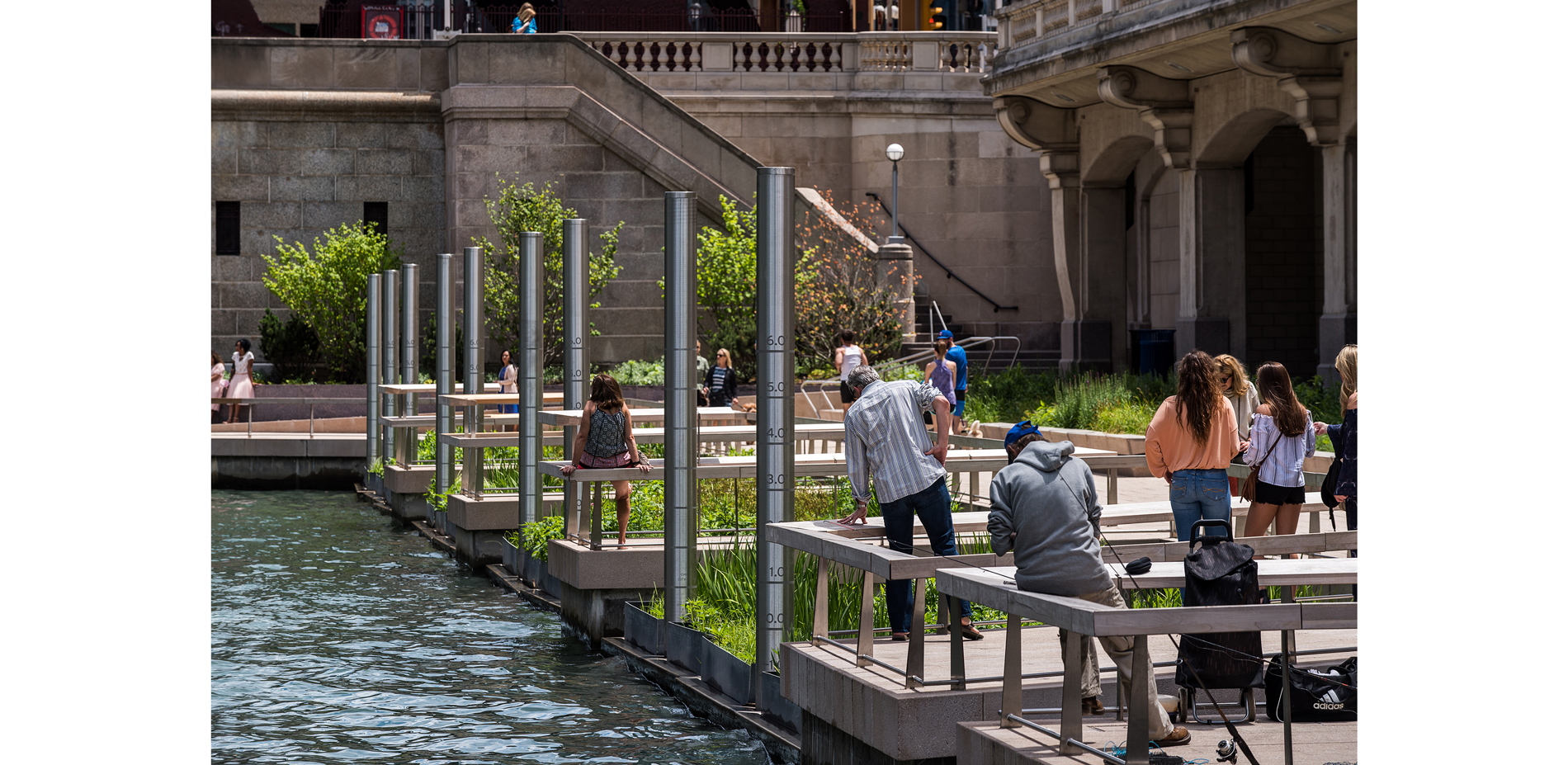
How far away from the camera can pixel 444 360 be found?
2023 cm

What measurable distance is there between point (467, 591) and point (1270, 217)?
18.0m

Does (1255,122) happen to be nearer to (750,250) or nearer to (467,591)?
(750,250)

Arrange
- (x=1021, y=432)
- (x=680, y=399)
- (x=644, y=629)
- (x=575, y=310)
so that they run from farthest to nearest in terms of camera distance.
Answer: (x=575, y=310) → (x=644, y=629) → (x=680, y=399) → (x=1021, y=432)

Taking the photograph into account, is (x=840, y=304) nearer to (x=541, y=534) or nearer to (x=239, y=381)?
(x=239, y=381)

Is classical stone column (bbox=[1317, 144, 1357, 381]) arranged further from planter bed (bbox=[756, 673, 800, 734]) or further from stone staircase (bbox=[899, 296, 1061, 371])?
planter bed (bbox=[756, 673, 800, 734])

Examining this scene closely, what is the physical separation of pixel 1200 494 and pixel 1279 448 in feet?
3.62

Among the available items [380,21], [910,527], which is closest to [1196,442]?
[910,527]

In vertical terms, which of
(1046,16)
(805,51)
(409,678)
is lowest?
(409,678)

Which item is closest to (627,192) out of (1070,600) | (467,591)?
(467,591)

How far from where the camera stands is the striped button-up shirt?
29.0ft

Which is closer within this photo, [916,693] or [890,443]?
[916,693]

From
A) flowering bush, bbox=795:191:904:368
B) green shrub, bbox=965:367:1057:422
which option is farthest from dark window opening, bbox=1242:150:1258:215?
flowering bush, bbox=795:191:904:368
